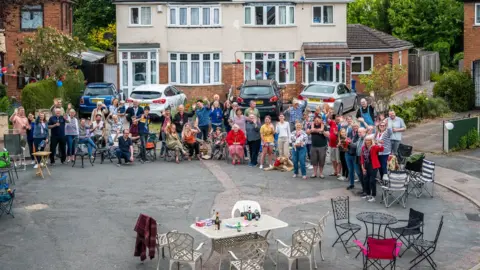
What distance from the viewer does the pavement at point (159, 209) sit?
15.8 meters

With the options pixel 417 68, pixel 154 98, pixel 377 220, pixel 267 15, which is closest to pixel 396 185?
pixel 377 220

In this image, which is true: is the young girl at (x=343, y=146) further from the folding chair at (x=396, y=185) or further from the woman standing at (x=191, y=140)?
the woman standing at (x=191, y=140)

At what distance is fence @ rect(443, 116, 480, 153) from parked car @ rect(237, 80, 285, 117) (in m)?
8.32

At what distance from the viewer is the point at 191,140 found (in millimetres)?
26016

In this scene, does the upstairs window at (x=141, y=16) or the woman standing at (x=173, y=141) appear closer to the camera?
the woman standing at (x=173, y=141)

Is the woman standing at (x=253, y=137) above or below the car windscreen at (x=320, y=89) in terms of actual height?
below

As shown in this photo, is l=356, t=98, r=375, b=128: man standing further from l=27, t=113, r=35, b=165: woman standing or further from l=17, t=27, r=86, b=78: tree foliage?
l=17, t=27, r=86, b=78: tree foliage

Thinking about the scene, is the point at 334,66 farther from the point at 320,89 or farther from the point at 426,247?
the point at 426,247

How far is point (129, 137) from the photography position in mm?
25047

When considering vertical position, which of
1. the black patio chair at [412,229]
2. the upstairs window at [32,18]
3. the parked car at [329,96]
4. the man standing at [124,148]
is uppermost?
the upstairs window at [32,18]

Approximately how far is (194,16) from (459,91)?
13.2 m

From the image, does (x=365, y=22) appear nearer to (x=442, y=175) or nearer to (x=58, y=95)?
(x=58, y=95)

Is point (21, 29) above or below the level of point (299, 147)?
above

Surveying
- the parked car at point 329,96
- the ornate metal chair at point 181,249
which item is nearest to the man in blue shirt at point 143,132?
the parked car at point 329,96
